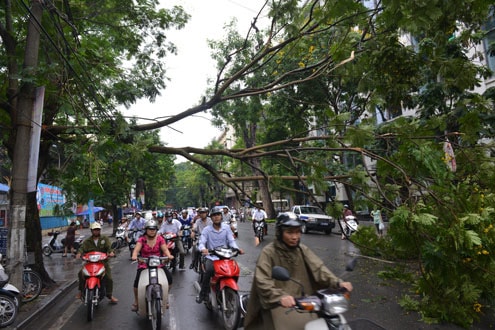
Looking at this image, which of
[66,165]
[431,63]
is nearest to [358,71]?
[431,63]

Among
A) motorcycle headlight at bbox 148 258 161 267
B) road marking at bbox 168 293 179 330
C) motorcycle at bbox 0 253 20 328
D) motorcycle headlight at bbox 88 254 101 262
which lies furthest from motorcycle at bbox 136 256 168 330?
motorcycle at bbox 0 253 20 328

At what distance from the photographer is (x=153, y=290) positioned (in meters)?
5.63

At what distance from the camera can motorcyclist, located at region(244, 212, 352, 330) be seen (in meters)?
3.24

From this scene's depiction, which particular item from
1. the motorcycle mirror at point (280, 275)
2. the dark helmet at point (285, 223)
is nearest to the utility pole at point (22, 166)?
the dark helmet at point (285, 223)

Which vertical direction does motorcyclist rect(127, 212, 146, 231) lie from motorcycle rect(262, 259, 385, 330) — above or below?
above

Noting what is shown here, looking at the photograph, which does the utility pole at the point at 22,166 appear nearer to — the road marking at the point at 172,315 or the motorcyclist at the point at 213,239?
the road marking at the point at 172,315

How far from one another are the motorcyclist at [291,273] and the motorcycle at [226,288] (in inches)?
82.3

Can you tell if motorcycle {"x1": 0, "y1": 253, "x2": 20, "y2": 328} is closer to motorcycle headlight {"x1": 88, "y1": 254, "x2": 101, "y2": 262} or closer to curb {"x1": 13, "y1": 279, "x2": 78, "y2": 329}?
curb {"x1": 13, "y1": 279, "x2": 78, "y2": 329}

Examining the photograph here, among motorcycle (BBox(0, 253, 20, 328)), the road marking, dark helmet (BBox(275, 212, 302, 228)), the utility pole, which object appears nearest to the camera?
dark helmet (BBox(275, 212, 302, 228))

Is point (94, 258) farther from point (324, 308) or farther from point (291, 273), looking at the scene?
point (324, 308)

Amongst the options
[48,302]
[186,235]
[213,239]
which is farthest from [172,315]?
[186,235]

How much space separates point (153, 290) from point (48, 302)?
3.83 metres

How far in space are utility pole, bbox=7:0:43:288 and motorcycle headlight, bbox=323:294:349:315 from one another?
6.24 m

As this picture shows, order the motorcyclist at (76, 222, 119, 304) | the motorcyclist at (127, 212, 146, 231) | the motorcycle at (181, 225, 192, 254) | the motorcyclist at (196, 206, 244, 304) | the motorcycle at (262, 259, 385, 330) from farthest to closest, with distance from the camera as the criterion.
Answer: the motorcyclist at (127, 212, 146, 231) < the motorcycle at (181, 225, 192, 254) < the motorcyclist at (76, 222, 119, 304) < the motorcyclist at (196, 206, 244, 304) < the motorcycle at (262, 259, 385, 330)
